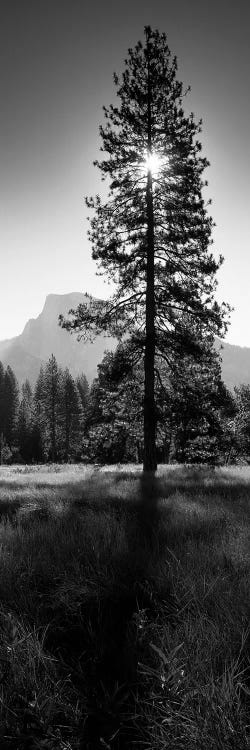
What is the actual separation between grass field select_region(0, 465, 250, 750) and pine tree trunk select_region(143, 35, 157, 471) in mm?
7932

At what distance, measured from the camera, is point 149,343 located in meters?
13.2

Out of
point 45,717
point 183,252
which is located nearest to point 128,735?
point 45,717

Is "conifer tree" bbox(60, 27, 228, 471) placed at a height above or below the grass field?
above

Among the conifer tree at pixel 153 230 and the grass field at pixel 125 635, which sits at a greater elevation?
the conifer tree at pixel 153 230

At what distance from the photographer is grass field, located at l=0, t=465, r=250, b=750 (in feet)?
5.35

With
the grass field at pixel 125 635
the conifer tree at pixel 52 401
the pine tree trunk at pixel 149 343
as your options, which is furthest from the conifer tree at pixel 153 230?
the conifer tree at pixel 52 401

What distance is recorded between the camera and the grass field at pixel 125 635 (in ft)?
5.35

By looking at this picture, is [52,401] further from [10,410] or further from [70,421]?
[10,410]

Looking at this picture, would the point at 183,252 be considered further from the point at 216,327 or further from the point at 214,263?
the point at 216,327

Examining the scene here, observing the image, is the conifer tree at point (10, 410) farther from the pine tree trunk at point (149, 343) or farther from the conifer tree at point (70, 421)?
the pine tree trunk at point (149, 343)

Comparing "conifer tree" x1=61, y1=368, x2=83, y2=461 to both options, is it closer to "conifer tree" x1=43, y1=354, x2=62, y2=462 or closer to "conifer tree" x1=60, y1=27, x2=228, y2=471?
"conifer tree" x1=43, y1=354, x2=62, y2=462

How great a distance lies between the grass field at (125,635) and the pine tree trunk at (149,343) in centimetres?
793

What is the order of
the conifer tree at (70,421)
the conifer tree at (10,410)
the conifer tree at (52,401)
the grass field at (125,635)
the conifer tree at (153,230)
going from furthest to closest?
the conifer tree at (10,410) < the conifer tree at (70,421) < the conifer tree at (52,401) < the conifer tree at (153,230) < the grass field at (125,635)

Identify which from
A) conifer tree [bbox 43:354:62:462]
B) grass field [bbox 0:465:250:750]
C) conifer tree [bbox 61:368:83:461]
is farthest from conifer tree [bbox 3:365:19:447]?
grass field [bbox 0:465:250:750]
